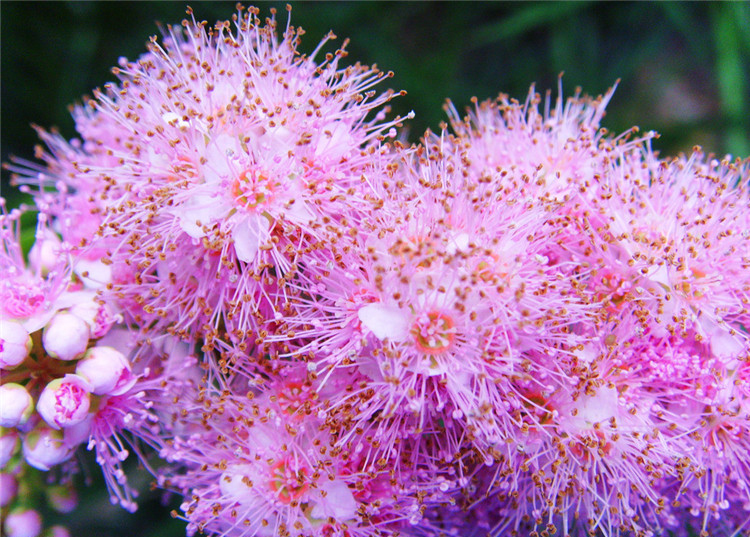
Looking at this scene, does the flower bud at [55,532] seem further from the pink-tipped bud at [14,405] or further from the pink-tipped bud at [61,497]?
the pink-tipped bud at [14,405]

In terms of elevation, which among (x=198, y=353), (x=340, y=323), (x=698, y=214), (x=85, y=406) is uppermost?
(x=698, y=214)

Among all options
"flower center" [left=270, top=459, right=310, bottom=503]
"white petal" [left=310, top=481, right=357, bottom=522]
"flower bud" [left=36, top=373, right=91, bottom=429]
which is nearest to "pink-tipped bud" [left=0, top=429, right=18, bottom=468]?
"flower bud" [left=36, top=373, right=91, bottom=429]

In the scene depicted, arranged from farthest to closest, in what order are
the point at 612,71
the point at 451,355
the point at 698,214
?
the point at 612,71, the point at 698,214, the point at 451,355

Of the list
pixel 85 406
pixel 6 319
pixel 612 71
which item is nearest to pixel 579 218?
pixel 85 406

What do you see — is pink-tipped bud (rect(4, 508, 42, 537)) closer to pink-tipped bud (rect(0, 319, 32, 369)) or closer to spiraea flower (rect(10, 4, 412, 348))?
pink-tipped bud (rect(0, 319, 32, 369))

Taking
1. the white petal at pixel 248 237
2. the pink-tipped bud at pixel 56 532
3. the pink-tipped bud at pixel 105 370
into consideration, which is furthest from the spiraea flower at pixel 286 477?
the pink-tipped bud at pixel 56 532

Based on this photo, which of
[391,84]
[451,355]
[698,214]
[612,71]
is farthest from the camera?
[612,71]

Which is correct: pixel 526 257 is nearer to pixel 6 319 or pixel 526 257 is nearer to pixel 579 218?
pixel 579 218
